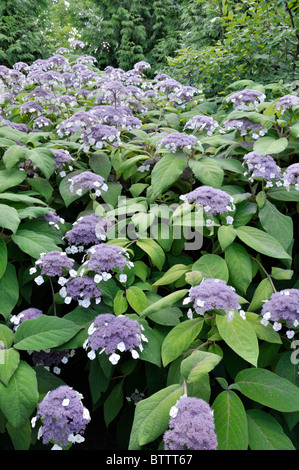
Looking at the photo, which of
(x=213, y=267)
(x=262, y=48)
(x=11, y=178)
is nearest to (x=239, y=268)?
(x=213, y=267)

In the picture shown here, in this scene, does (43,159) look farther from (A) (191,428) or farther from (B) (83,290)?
(A) (191,428)

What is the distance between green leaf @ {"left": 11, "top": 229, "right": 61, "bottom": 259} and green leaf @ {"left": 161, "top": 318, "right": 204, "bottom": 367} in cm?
62

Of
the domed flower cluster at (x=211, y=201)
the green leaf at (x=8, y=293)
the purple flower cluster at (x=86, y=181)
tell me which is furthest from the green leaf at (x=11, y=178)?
the domed flower cluster at (x=211, y=201)

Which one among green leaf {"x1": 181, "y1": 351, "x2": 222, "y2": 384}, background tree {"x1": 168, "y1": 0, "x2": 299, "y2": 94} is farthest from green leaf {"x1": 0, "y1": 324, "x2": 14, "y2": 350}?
background tree {"x1": 168, "y1": 0, "x2": 299, "y2": 94}

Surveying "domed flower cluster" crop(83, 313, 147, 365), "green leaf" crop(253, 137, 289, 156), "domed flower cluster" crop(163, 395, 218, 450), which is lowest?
"domed flower cluster" crop(83, 313, 147, 365)

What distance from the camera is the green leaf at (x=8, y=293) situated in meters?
1.42

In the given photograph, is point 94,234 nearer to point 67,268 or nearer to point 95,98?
point 67,268

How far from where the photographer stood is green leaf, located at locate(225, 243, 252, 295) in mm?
1399

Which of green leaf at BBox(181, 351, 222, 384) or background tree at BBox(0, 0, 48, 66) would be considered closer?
green leaf at BBox(181, 351, 222, 384)

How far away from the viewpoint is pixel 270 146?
1.75m

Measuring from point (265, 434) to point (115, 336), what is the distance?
0.51 m

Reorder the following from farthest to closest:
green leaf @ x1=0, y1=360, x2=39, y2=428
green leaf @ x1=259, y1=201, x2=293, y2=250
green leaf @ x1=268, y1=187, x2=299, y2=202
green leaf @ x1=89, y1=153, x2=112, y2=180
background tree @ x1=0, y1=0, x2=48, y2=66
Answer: background tree @ x1=0, y1=0, x2=48, y2=66, green leaf @ x1=89, y1=153, x2=112, y2=180, green leaf @ x1=268, y1=187, x2=299, y2=202, green leaf @ x1=259, y1=201, x2=293, y2=250, green leaf @ x1=0, y1=360, x2=39, y2=428

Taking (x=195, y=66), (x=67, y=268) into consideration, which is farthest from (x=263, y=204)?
(x=195, y=66)

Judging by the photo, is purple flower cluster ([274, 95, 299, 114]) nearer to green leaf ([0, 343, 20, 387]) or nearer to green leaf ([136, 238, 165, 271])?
green leaf ([136, 238, 165, 271])
